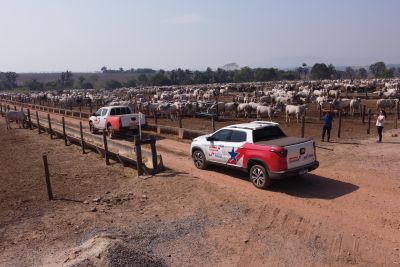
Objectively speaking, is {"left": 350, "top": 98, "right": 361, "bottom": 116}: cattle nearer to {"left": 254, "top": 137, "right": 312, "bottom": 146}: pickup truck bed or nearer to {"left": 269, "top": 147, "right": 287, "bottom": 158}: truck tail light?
{"left": 254, "top": 137, "right": 312, "bottom": 146}: pickup truck bed

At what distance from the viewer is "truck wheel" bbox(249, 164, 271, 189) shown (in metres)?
13.6

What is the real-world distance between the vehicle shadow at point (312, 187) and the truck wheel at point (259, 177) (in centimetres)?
32

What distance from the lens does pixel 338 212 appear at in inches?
453

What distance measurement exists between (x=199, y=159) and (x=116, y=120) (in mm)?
11014

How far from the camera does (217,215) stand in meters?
12.0

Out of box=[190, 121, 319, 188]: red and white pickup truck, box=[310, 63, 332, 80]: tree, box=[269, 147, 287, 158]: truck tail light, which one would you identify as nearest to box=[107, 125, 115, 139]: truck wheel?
box=[190, 121, 319, 188]: red and white pickup truck

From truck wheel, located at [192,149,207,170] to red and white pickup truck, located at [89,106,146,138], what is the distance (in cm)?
1032

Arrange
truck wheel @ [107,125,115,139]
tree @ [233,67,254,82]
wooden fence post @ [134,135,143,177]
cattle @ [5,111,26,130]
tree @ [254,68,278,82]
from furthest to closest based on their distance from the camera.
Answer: tree @ [233,67,254,82]
tree @ [254,68,278,82]
cattle @ [5,111,26,130]
truck wheel @ [107,125,115,139]
wooden fence post @ [134,135,143,177]

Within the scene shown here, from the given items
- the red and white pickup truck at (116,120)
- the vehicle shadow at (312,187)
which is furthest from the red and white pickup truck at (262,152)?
the red and white pickup truck at (116,120)

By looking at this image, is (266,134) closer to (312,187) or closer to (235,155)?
(235,155)

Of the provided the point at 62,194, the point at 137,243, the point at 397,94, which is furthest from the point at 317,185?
the point at 397,94

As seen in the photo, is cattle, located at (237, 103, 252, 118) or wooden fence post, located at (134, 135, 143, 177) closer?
wooden fence post, located at (134, 135, 143, 177)

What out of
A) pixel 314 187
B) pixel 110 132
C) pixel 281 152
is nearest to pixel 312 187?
pixel 314 187

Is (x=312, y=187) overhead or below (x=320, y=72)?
overhead
